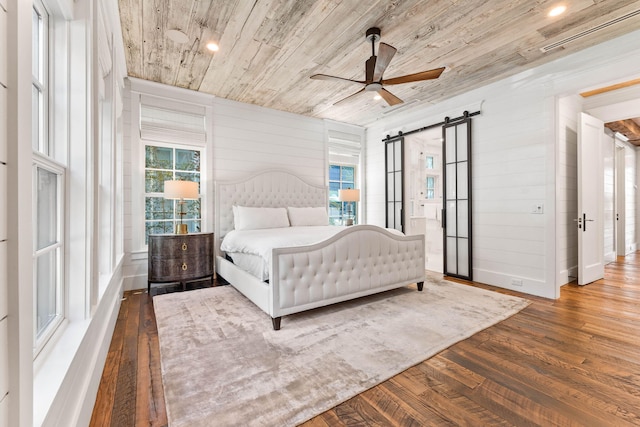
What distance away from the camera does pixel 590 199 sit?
154 inches

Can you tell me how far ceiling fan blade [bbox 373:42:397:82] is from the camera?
236 cm

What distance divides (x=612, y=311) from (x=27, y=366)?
14.0 ft

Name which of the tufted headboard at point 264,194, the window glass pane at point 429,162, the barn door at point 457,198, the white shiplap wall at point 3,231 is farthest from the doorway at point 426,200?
the white shiplap wall at point 3,231

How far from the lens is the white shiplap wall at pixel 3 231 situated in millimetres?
659

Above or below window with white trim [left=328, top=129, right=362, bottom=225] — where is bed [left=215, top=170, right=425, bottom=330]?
below

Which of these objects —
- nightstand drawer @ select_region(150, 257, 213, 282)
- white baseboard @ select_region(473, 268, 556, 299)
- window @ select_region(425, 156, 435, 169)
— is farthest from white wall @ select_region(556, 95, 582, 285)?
nightstand drawer @ select_region(150, 257, 213, 282)

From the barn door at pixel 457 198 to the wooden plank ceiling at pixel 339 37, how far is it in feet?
2.22

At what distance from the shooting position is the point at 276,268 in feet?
8.14

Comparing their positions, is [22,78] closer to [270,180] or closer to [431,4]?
[431,4]

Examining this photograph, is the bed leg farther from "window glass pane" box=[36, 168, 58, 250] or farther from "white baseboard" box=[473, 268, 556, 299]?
"white baseboard" box=[473, 268, 556, 299]

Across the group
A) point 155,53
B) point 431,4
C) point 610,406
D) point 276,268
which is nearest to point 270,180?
point 155,53

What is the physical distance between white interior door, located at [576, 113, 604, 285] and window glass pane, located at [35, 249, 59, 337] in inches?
206

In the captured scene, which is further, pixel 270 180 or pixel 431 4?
pixel 270 180

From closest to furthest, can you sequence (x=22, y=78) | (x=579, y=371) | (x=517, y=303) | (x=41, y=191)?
(x=22, y=78)
(x=41, y=191)
(x=579, y=371)
(x=517, y=303)
